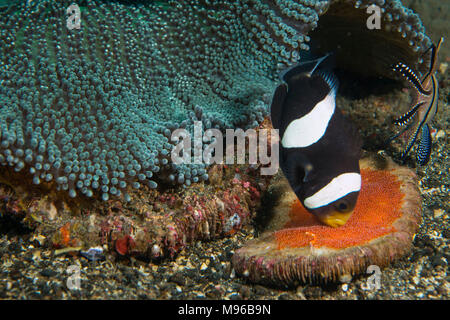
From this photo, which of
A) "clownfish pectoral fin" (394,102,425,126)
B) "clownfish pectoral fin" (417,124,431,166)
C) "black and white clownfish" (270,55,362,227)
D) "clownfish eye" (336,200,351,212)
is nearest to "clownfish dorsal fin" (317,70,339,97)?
"black and white clownfish" (270,55,362,227)

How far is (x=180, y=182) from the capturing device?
2.09m

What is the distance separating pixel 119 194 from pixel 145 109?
2.26ft

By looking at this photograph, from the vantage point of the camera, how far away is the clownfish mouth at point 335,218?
1.94m

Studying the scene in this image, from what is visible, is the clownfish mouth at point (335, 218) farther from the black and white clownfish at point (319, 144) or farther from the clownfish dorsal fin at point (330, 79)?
the clownfish dorsal fin at point (330, 79)

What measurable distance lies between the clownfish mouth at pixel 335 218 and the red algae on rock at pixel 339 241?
36mm

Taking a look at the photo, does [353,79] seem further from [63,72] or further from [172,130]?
[63,72]

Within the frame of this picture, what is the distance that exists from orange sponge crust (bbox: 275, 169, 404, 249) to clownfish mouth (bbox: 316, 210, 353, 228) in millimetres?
31

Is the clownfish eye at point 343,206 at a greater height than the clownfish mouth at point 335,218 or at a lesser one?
greater

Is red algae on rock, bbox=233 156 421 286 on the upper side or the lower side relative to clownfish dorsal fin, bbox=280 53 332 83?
lower

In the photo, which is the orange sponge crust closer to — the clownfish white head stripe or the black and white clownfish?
the black and white clownfish

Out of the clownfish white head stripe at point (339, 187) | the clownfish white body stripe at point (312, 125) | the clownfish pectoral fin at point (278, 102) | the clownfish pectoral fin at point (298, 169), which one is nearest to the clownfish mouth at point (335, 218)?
the clownfish white head stripe at point (339, 187)

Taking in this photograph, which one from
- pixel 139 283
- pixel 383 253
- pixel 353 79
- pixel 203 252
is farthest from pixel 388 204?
pixel 353 79

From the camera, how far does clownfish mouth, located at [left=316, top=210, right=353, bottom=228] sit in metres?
1.94

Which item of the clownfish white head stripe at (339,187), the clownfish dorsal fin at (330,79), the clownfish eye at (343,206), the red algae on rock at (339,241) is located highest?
the clownfish dorsal fin at (330,79)
